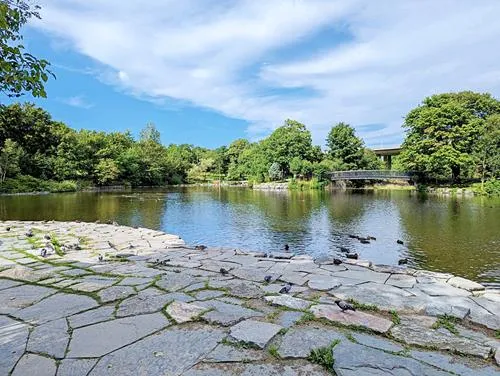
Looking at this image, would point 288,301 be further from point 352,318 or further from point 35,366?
point 35,366

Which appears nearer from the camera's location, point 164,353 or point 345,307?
point 164,353

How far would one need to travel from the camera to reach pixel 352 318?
111 inches

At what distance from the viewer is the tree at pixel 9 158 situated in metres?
27.0

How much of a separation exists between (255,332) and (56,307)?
1810mm

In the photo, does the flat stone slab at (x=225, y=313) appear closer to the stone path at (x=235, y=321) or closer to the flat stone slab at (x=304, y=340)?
the stone path at (x=235, y=321)

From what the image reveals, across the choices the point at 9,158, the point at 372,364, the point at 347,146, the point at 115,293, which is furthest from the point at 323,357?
the point at 347,146

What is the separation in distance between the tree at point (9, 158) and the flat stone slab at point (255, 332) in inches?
1225

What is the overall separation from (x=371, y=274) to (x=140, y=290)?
3004mm

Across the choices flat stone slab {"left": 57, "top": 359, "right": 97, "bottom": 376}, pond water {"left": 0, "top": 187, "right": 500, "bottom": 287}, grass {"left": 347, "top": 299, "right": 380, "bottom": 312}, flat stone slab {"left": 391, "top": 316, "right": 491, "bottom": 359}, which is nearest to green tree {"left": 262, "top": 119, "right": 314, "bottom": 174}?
pond water {"left": 0, "top": 187, "right": 500, "bottom": 287}

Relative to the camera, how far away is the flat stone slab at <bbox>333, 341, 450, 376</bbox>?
1.95 metres

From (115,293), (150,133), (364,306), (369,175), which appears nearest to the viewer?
(364,306)

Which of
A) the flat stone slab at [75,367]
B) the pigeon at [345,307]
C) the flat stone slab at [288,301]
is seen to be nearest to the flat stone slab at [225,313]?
the flat stone slab at [288,301]

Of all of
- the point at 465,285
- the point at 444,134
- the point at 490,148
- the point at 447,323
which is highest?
the point at 444,134

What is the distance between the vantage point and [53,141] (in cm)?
3344
